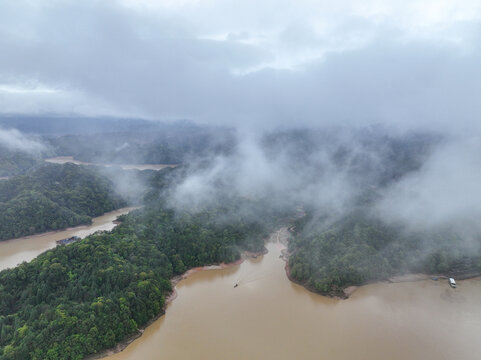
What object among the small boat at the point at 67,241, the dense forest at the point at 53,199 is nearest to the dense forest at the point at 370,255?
the small boat at the point at 67,241

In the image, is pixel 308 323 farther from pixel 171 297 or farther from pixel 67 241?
pixel 67 241

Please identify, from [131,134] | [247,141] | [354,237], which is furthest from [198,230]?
[131,134]

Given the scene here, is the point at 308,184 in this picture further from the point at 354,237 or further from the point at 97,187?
the point at 97,187

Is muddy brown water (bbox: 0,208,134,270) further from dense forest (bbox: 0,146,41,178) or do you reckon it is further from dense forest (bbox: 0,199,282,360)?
dense forest (bbox: 0,146,41,178)

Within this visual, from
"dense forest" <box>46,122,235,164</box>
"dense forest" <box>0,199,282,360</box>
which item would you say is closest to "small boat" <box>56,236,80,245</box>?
"dense forest" <box>0,199,282,360</box>

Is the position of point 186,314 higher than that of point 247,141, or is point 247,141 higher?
point 247,141
